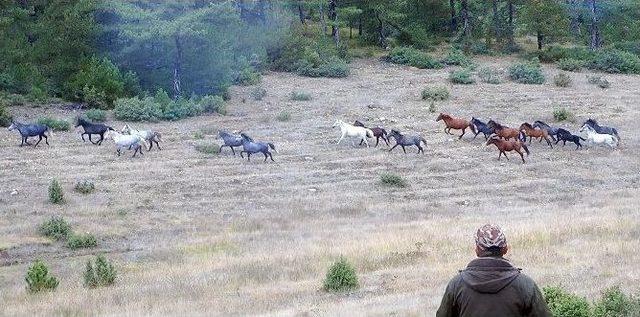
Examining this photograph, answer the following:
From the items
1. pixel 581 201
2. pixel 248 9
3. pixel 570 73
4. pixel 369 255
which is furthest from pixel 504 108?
pixel 369 255

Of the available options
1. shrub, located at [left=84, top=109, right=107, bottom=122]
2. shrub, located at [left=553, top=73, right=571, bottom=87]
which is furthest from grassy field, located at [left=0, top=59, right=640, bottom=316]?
shrub, located at [left=553, top=73, right=571, bottom=87]

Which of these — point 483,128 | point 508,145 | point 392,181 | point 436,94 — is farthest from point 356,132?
point 436,94

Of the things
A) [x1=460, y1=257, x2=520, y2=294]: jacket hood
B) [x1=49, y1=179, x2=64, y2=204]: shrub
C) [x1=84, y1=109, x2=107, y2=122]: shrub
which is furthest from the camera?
[x1=84, y1=109, x2=107, y2=122]: shrub

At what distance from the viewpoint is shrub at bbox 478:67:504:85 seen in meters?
42.9

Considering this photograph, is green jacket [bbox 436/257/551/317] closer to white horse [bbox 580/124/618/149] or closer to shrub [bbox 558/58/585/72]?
white horse [bbox 580/124/618/149]

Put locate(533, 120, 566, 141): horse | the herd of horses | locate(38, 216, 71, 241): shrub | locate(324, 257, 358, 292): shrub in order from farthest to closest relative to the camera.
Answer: locate(533, 120, 566, 141): horse, the herd of horses, locate(38, 216, 71, 241): shrub, locate(324, 257, 358, 292): shrub

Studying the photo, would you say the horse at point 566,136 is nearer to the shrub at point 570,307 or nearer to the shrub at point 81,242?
the shrub at point 81,242

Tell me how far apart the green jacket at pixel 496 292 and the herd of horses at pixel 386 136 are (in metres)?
22.0

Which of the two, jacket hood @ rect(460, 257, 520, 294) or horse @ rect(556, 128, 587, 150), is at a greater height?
jacket hood @ rect(460, 257, 520, 294)

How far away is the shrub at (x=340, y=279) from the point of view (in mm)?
12852

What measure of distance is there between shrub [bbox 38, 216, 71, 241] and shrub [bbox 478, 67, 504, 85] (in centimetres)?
2879

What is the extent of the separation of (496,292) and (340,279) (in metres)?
7.82

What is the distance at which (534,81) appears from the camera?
43.3m

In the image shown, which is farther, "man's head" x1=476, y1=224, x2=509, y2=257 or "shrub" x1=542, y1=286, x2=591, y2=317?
"shrub" x1=542, y1=286, x2=591, y2=317
